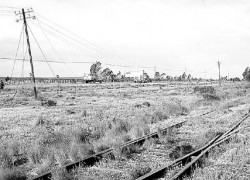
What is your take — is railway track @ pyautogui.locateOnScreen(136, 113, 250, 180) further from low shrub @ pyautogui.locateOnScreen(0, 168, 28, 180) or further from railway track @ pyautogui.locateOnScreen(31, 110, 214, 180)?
low shrub @ pyautogui.locateOnScreen(0, 168, 28, 180)

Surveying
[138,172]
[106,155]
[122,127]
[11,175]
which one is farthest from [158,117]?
[11,175]

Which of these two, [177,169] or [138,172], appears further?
[177,169]

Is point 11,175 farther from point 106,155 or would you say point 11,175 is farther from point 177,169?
point 177,169

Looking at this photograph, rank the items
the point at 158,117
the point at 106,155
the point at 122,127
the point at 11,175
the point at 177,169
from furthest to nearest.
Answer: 1. the point at 158,117
2. the point at 122,127
3. the point at 106,155
4. the point at 177,169
5. the point at 11,175

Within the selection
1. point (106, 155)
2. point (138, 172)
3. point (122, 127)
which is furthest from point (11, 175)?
point (122, 127)

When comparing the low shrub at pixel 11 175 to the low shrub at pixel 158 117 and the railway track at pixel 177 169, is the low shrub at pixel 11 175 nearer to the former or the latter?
the railway track at pixel 177 169

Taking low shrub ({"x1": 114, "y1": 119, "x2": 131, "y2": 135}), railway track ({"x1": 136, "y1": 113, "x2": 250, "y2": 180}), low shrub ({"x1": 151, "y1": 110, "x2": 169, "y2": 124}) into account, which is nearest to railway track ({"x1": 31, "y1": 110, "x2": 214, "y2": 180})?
railway track ({"x1": 136, "y1": 113, "x2": 250, "y2": 180})

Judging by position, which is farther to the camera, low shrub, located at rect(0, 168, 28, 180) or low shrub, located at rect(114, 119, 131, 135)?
low shrub, located at rect(114, 119, 131, 135)

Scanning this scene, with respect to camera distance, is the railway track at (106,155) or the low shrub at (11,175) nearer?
the low shrub at (11,175)

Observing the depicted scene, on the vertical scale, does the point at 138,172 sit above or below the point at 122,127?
above

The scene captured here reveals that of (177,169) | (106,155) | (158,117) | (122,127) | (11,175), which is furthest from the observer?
(158,117)

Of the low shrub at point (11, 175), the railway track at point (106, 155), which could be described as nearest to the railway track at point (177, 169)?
the railway track at point (106, 155)

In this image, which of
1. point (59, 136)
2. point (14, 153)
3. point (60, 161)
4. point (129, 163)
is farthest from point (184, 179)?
point (59, 136)

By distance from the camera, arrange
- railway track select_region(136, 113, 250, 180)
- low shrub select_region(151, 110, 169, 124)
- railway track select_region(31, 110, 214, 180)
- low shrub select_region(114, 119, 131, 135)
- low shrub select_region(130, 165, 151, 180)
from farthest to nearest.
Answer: low shrub select_region(151, 110, 169, 124) < low shrub select_region(114, 119, 131, 135) < railway track select_region(31, 110, 214, 180) < low shrub select_region(130, 165, 151, 180) < railway track select_region(136, 113, 250, 180)
